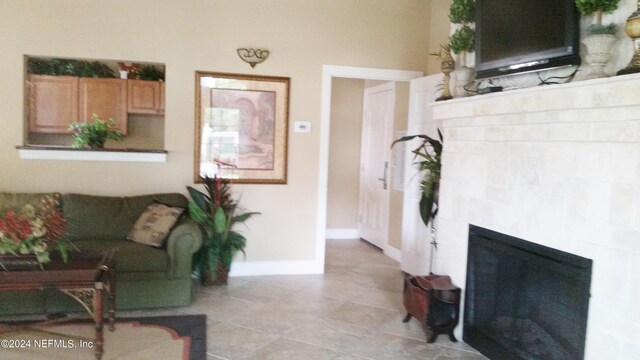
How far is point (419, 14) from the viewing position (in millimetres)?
5043

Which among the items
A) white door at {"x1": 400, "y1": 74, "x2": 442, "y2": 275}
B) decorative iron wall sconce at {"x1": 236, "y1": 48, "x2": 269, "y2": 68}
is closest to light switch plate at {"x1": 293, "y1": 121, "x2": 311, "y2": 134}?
decorative iron wall sconce at {"x1": 236, "y1": 48, "x2": 269, "y2": 68}

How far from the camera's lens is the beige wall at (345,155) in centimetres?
680

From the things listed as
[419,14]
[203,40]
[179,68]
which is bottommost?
[179,68]

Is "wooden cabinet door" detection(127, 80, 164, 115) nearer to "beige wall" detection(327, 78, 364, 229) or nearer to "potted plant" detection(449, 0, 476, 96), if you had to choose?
"beige wall" detection(327, 78, 364, 229)

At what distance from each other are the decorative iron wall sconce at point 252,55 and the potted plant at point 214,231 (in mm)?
1216

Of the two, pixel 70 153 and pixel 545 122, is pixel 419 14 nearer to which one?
pixel 545 122

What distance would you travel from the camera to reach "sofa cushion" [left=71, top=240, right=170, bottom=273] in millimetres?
3594

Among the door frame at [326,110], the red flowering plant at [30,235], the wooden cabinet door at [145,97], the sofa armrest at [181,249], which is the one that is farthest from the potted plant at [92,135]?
the door frame at [326,110]

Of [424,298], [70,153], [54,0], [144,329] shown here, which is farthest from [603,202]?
[54,0]

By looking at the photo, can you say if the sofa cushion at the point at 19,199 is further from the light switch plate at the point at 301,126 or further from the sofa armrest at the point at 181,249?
the light switch plate at the point at 301,126

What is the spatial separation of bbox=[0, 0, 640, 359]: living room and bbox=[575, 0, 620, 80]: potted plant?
2524 mm

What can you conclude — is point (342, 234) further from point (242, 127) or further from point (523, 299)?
point (523, 299)

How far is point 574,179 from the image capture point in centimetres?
245

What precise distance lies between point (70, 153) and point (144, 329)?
1987 millimetres
